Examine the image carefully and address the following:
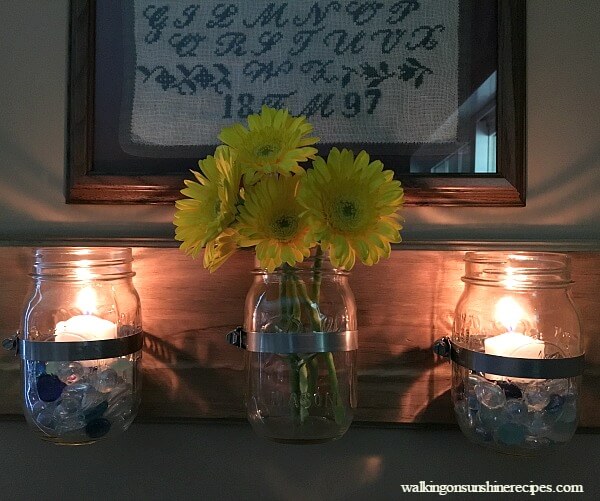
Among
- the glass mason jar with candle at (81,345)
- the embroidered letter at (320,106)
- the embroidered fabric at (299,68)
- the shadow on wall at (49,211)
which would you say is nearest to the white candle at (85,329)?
the glass mason jar with candle at (81,345)

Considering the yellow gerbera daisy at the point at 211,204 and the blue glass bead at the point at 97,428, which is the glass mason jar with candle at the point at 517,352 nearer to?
the yellow gerbera daisy at the point at 211,204

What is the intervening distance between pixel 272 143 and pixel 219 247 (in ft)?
0.38

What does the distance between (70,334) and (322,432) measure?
0.29 m

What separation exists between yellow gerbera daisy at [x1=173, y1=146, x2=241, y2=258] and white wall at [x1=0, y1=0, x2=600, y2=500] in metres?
0.17

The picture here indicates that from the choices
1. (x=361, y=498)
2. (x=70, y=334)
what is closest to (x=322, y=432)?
(x=361, y=498)

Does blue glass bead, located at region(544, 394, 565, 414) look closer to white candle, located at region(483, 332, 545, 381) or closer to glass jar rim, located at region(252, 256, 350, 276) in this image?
white candle, located at region(483, 332, 545, 381)

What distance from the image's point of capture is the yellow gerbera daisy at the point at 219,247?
0.52 metres

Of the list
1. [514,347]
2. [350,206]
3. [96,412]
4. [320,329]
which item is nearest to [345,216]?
[350,206]

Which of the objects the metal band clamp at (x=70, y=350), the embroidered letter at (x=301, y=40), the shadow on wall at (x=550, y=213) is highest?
the embroidered letter at (x=301, y=40)

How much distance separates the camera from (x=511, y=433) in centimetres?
55

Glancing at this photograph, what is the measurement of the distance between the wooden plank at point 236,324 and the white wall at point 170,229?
0.03 m

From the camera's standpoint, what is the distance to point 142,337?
63cm

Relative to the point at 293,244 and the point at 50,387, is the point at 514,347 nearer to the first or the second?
the point at 293,244

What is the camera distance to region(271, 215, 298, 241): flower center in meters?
0.51
